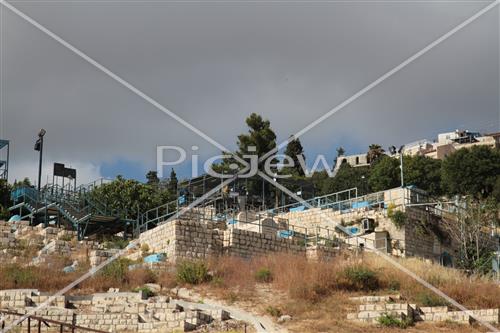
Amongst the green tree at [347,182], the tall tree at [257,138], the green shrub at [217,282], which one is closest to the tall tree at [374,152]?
the green tree at [347,182]

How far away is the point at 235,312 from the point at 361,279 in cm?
492

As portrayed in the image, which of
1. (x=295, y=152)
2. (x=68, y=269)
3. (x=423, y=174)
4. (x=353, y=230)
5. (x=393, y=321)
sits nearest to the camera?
(x=393, y=321)

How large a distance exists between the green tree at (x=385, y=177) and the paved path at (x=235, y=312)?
38.3 meters

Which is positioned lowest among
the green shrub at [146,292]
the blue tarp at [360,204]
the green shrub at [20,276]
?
the green shrub at [146,292]

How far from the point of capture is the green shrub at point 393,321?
70.4 ft

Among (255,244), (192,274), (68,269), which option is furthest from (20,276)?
(255,244)

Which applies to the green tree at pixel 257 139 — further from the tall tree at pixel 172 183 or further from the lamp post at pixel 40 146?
the lamp post at pixel 40 146

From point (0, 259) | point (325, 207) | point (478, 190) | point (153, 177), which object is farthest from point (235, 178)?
point (153, 177)

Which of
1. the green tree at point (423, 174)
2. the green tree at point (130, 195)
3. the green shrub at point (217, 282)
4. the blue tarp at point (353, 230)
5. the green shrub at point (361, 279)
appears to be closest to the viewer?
the green shrub at point (217, 282)

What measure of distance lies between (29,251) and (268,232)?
9.67m

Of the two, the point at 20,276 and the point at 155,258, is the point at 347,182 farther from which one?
the point at 20,276

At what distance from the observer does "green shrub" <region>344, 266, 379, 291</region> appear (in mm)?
25359

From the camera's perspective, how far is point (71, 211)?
1356 inches

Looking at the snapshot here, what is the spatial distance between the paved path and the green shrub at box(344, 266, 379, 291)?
4106 mm
